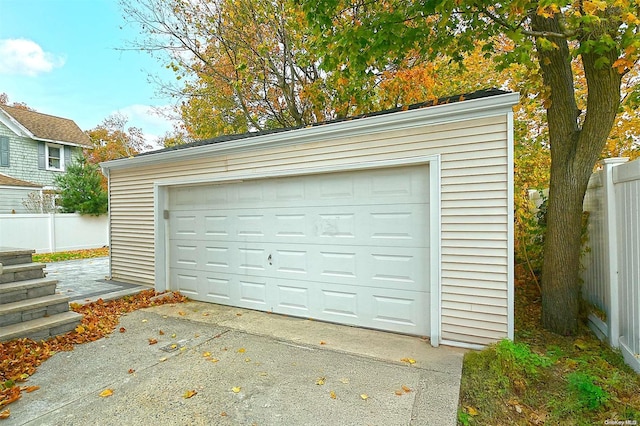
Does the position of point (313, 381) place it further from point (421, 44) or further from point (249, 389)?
point (421, 44)

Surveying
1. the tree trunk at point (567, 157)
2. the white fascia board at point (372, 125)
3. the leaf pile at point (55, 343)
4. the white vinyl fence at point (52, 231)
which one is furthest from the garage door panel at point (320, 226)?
the white vinyl fence at point (52, 231)

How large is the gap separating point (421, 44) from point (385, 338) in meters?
4.17

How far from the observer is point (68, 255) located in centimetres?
1106

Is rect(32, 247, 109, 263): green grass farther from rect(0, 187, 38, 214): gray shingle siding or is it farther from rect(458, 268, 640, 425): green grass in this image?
rect(458, 268, 640, 425): green grass

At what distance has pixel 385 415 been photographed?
2.39 meters

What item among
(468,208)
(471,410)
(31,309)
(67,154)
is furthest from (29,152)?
(471,410)

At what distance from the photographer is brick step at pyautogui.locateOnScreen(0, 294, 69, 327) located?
366 cm

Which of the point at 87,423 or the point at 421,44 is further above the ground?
the point at 421,44

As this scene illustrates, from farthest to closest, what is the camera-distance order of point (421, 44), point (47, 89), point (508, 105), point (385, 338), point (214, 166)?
1. point (47, 89)
2. point (214, 166)
3. point (421, 44)
4. point (385, 338)
5. point (508, 105)

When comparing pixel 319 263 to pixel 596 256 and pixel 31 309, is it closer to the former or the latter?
pixel 596 256

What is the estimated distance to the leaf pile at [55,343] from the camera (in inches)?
112

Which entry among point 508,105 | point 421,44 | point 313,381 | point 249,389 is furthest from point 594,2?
Answer: point 249,389

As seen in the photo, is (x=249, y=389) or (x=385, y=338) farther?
(x=385, y=338)

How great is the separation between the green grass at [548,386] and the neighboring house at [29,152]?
16302 millimetres
